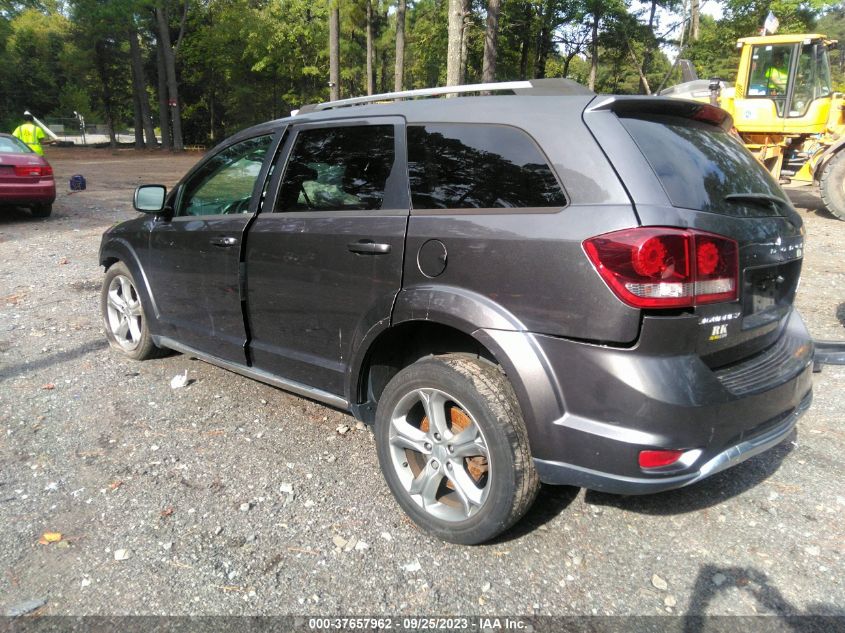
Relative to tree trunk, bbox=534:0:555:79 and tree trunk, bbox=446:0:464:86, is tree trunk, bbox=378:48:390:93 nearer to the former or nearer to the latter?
tree trunk, bbox=534:0:555:79

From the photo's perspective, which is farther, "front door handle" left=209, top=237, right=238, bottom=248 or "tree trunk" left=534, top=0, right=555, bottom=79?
"tree trunk" left=534, top=0, right=555, bottom=79

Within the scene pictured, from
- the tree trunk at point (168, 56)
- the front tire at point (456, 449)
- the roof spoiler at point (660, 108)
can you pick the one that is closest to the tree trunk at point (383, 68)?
the tree trunk at point (168, 56)

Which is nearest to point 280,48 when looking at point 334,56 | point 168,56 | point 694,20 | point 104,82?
point 168,56

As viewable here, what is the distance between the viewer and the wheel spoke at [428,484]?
2.84 metres

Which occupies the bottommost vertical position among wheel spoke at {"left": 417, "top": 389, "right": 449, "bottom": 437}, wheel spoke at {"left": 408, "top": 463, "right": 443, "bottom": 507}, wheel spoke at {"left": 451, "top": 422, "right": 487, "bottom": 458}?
wheel spoke at {"left": 408, "top": 463, "right": 443, "bottom": 507}

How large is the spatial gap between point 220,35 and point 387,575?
44077 mm

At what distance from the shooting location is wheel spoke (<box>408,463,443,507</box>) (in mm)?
2844

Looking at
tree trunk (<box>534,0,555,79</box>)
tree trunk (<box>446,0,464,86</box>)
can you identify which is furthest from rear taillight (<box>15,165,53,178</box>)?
tree trunk (<box>534,0,555,79</box>)

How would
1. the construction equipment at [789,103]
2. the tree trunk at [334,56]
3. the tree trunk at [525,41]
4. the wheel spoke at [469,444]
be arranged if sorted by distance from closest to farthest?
the wheel spoke at [469,444] < the construction equipment at [789,103] < the tree trunk at [334,56] < the tree trunk at [525,41]

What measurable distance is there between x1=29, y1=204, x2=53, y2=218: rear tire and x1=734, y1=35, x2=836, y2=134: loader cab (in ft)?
47.4

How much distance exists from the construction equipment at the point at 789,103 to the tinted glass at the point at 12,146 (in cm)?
1293

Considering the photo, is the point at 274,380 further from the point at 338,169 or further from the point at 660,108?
the point at 660,108

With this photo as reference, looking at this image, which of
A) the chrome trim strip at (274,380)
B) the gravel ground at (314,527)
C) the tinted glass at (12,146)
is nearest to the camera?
the gravel ground at (314,527)

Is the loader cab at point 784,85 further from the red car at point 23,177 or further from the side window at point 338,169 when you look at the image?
the red car at point 23,177
